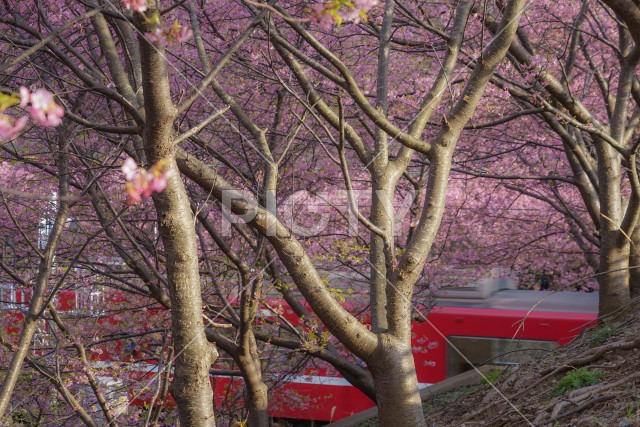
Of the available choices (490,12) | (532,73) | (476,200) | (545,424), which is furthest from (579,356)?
(476,200)

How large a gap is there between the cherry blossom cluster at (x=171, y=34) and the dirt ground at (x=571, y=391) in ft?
8.82

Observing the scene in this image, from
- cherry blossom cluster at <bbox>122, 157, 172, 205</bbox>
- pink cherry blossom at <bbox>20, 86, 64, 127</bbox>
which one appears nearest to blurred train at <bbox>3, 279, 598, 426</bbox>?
cherry blossom cluster at <bbox>122, 157, 172, 205</bbox>

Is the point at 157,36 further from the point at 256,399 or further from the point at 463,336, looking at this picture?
the point at 463,336

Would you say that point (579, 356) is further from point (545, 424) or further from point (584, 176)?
point (584, 176)

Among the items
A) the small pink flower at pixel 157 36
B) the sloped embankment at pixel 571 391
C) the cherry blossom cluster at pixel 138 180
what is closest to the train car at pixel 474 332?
the sloped embankment at pixel 571 391

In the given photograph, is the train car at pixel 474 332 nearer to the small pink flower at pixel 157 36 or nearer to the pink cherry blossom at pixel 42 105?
the small pink flower at pixel 157 36

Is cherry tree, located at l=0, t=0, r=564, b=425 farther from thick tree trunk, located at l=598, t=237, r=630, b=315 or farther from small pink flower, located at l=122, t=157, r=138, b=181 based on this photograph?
thick tree trunk, located at l=598, t=237, r=630, b=315

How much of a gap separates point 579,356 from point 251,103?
5050 millimetres

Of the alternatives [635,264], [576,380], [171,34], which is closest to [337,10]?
[171,34]

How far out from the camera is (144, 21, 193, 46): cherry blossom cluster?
2693 millimetres

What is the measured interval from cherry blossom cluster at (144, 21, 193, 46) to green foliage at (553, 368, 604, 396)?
385 centimetres

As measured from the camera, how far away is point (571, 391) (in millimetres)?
5453

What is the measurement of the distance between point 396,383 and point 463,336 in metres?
6.02

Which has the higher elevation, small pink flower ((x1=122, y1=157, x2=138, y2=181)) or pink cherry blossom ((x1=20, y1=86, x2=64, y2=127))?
pink cherry blossom ((x1=20, y1=86, x2=64, y2=127))
